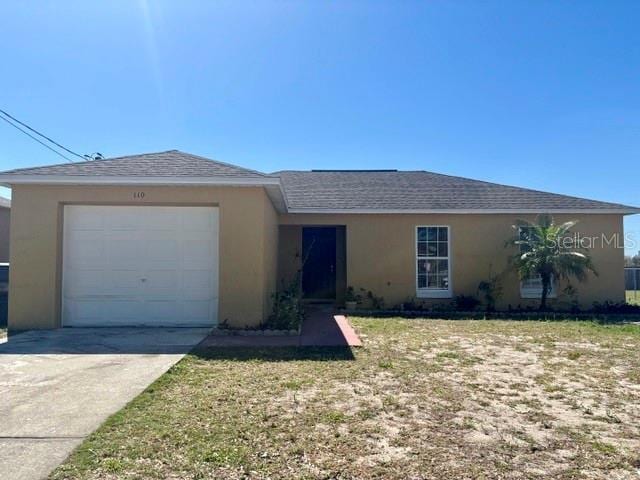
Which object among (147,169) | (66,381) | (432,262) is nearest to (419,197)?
(432,262)

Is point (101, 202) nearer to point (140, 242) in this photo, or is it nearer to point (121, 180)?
point (121, 180)

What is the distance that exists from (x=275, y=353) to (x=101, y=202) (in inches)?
200

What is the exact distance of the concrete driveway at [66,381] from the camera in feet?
11.2

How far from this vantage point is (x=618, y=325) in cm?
1041

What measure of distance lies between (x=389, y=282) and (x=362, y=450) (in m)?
9.97

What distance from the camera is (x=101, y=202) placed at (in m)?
9.02

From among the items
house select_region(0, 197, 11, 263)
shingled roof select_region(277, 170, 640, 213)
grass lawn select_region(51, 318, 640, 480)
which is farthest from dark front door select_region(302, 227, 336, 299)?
house select_region(0, 197, 11, 263)

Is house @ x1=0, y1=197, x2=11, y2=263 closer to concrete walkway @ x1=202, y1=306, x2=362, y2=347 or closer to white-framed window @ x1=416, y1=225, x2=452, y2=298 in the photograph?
concrete walkway @ x1=202, y1=306, x2=362, y2=347

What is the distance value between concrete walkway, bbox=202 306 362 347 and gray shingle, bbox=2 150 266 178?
3.26 meters

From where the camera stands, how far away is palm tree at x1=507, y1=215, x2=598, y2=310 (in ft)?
39.7

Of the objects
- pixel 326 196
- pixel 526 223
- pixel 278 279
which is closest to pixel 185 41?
pixel 326 196

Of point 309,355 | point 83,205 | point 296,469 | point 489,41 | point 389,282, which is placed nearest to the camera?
point 296,469

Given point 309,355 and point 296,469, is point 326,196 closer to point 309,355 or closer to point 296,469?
point 309,355

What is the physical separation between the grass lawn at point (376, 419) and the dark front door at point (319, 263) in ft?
24.7
